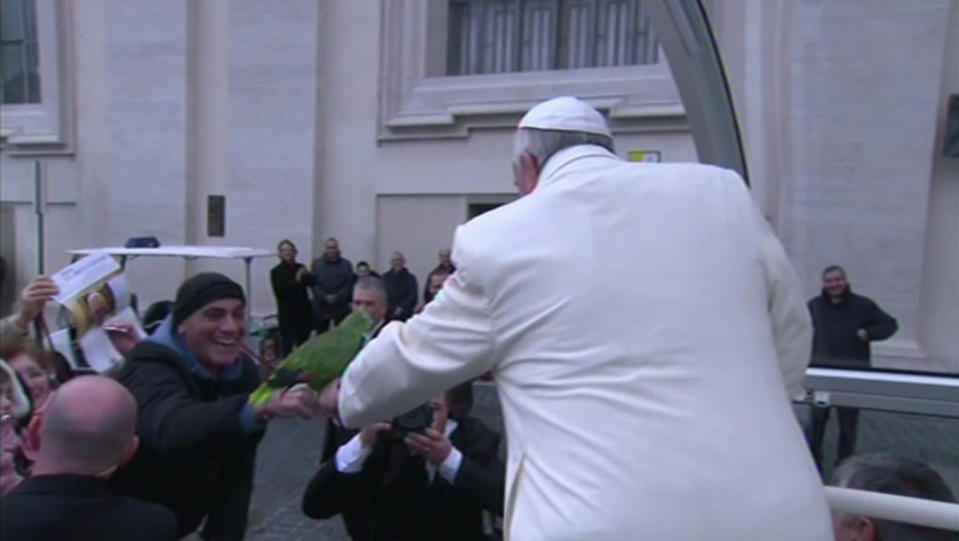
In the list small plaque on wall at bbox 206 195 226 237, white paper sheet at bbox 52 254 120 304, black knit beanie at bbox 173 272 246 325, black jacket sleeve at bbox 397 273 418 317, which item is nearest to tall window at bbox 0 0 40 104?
small plaque on wall at bbox 206 195 226 237

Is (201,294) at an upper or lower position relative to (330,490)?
upper

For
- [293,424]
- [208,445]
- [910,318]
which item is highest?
[208,445]

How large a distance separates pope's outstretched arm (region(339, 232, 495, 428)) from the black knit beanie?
2.98ft

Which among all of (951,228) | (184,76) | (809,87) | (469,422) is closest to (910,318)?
(951,228)

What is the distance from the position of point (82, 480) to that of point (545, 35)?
436 inches

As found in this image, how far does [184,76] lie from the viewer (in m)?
12.7

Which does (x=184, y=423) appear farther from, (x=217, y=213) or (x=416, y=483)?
(x=217, y=213)

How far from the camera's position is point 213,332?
2570mm

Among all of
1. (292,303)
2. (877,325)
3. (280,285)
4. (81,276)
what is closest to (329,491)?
(81,276)

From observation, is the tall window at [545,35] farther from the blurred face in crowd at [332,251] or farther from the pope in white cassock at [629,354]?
the pope in white cassock at [629,354]

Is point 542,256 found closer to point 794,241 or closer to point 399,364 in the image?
point 399,364

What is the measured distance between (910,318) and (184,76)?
1066cm

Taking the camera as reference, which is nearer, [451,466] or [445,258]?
[451,466]

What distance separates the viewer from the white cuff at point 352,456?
2740mm
